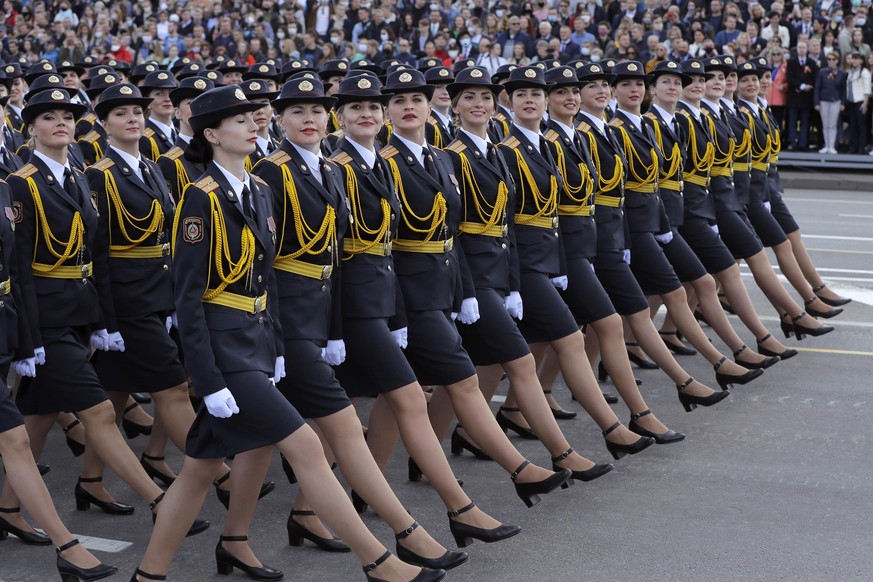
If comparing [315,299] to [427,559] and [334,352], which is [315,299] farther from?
[427,559]

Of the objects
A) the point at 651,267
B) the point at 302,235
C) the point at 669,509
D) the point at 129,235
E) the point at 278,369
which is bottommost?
the point at 669,509

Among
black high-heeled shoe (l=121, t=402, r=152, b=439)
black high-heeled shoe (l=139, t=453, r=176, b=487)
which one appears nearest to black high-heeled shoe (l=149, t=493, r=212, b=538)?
black high-heeled shoe (l=139, t=453, r=176, b=487)

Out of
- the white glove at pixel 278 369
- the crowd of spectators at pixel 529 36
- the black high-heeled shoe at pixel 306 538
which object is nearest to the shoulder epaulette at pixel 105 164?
the white glove at pixel 278 369

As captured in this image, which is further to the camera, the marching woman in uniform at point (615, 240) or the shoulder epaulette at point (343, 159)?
the marching woman in uniform at point (615, 240)

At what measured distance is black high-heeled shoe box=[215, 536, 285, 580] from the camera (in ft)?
18.5

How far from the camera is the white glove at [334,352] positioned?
19.4ft

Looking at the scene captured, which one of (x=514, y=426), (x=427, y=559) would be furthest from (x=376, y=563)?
(x=514, y=426)

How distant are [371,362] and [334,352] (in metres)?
0.17

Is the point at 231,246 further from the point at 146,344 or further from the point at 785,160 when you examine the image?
the point at 785,160

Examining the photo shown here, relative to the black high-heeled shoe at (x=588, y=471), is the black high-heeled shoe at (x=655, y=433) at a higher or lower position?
lower

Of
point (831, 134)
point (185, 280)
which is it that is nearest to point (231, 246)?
point (185, 280)

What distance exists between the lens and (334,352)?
5.93 metres

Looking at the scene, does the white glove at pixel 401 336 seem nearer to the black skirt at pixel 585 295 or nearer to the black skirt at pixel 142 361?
the black skirt at pixel 142 361

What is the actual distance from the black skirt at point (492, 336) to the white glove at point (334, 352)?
38.5 inches
